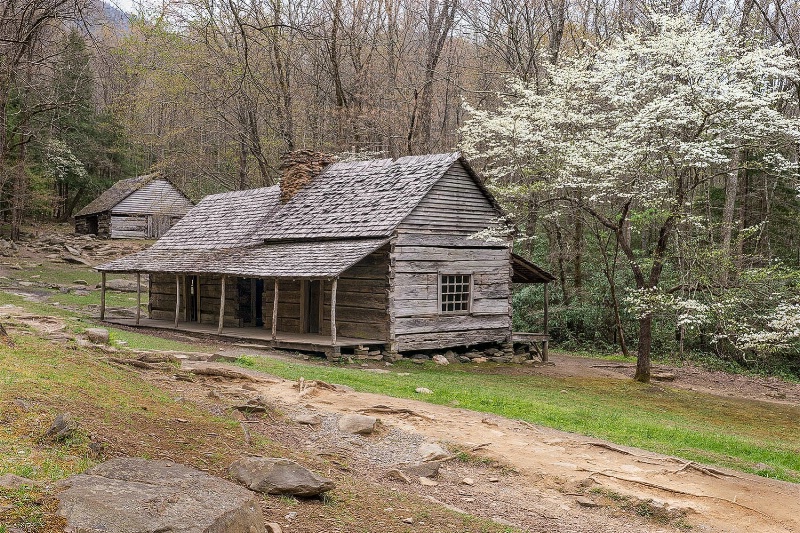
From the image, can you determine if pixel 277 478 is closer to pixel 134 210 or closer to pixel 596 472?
pixel 596 472

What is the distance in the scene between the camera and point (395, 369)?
20.0 metres

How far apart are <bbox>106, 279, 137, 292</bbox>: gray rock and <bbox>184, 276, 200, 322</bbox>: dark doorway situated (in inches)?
404

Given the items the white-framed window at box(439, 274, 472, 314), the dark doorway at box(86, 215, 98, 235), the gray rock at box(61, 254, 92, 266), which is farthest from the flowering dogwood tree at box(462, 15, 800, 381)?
the dark doorway at box(86, 215, 98, 235)

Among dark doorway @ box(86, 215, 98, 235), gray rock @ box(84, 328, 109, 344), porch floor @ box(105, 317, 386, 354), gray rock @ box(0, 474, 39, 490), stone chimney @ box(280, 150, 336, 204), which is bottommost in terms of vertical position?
porch floor @ box(105, 317, 386, 354)

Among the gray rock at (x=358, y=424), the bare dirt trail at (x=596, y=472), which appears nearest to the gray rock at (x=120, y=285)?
the bare dirt trail at (x=596, y=472)

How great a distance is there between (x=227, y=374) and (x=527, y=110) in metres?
16.8

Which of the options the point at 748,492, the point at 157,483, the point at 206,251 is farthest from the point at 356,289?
the point at 157,483

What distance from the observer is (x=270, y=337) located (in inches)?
882

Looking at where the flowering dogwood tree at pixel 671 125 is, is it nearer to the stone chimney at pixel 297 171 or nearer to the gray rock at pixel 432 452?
the stone chimney at pixel 297 171

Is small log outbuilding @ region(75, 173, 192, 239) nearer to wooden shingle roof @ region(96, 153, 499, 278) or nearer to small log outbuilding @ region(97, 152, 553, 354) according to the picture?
wooden shingle roof @ region(96, 153, 499, 278)

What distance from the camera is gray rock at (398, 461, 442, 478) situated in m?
8.78

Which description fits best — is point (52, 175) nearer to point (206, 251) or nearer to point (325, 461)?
point (206, 251)

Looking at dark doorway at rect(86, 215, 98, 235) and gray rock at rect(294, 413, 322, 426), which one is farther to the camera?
dark doorway at rect(86, 215, 98, 235)

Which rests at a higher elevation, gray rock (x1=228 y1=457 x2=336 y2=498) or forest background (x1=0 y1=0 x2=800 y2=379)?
forest background (x1=0 y1=0 x2=800 y2=379)
